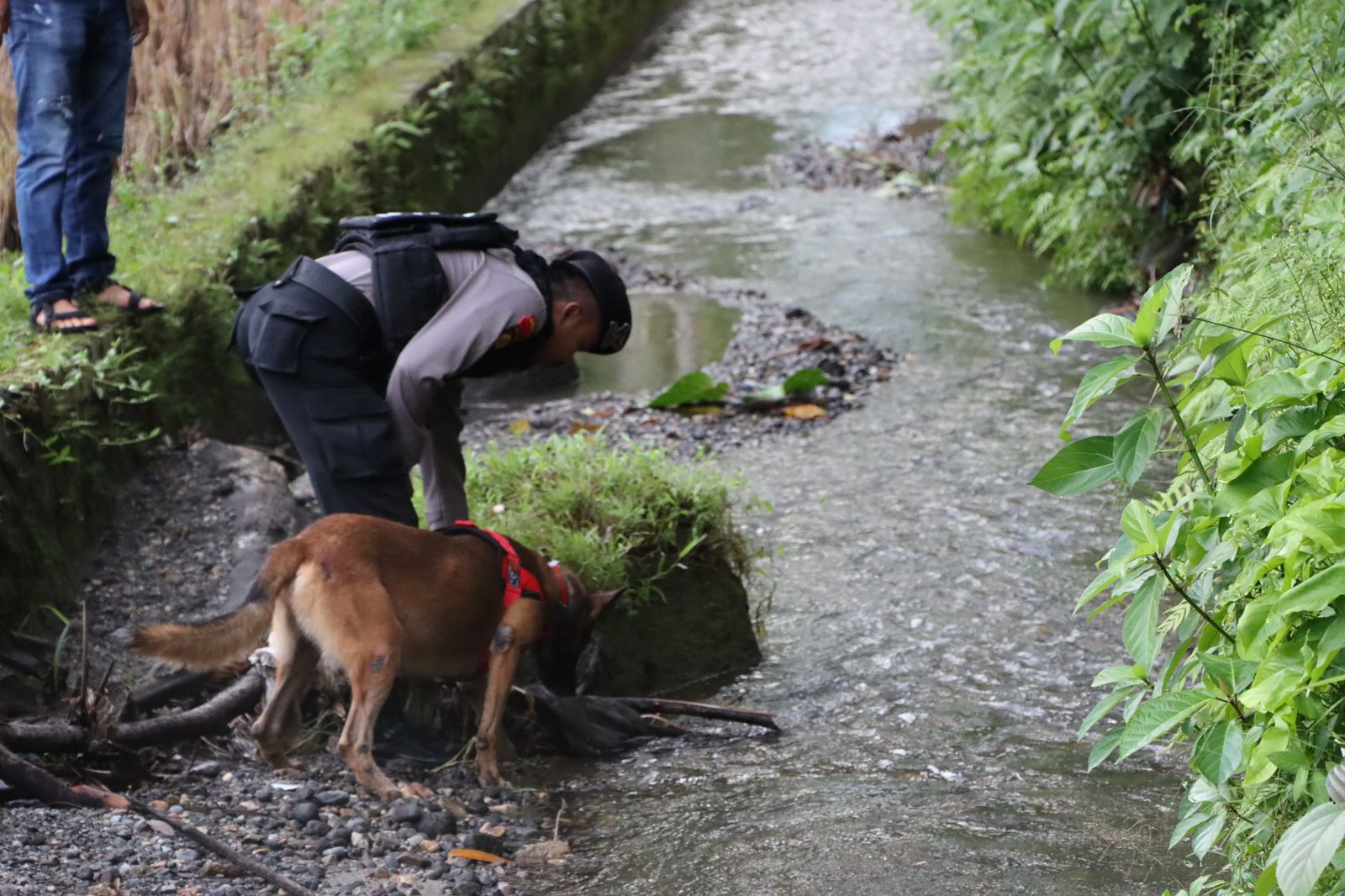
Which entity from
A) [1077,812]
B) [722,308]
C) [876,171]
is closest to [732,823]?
[1077,812]

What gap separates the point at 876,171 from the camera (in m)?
12.4

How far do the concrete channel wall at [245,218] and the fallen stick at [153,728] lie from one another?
766 mm

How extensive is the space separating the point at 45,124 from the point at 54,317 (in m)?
0.80

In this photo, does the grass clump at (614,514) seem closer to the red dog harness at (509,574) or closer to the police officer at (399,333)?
the red dog harness at (509,574)

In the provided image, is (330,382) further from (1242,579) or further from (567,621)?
(1242,579)

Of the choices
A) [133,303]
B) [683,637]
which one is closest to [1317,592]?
[683,637]

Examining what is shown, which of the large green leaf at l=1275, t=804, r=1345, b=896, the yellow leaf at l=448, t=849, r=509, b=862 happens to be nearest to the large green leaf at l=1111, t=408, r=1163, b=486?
the large green leaf at l=1275, t=804, r=1345, b=896

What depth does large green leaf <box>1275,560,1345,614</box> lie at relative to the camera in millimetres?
2496

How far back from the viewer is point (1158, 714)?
9.14ft

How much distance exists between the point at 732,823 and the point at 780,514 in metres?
2.69

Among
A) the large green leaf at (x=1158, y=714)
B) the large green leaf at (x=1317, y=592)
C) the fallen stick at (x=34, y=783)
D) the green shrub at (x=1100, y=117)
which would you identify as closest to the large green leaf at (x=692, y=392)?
the green shrub at (x=1100, y=117)

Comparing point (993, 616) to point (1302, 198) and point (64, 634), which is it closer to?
point (1302, 198)

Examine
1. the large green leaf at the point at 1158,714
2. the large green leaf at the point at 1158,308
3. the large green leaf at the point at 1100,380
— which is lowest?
the large green leaf at the point at 1158,714

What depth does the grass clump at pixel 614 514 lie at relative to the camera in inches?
214
